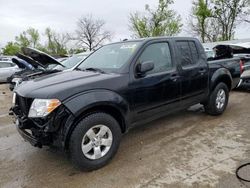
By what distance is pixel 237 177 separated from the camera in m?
3.10

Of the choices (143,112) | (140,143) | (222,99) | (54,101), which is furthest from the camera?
(222,99)

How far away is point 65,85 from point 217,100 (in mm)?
3751

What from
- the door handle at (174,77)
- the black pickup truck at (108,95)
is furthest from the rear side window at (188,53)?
the door handle at (174,77)

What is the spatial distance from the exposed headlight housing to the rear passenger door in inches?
96.9

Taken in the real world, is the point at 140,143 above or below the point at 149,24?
below

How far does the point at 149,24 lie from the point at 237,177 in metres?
31.7

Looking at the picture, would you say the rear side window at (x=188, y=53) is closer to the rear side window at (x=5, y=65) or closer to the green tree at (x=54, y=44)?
the rear side window at (x=5, y=65)

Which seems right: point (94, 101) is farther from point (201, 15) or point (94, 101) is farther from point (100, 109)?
point (201, 15)

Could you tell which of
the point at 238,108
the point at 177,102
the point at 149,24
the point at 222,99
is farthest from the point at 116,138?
the point at 149,24

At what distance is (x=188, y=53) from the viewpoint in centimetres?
486

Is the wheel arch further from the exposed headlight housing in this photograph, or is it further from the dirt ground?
the dirt ground

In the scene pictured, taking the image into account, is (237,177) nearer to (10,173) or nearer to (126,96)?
(126,96)

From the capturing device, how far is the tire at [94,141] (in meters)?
3.16

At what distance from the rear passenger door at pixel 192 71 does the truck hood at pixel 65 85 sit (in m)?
1.54
